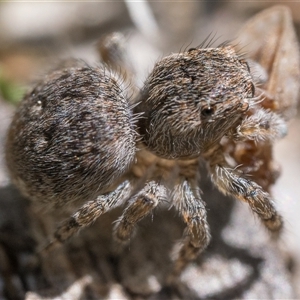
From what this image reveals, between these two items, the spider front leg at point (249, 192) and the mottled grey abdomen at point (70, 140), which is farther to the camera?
the spider front leg at point (249, 192)

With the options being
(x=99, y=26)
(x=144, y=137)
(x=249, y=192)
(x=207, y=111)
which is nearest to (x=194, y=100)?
(x=207, y=111)

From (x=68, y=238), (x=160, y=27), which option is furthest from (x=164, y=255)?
(x=160, y=27)

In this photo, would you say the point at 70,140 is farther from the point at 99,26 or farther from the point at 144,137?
the point at 99,26

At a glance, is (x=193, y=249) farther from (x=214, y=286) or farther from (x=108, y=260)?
(x=108, y=260)

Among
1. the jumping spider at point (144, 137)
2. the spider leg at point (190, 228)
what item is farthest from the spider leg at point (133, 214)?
the spider leg at point (190, 228)

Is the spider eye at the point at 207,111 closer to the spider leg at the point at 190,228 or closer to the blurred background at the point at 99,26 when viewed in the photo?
the spider leg at the point at 190,228

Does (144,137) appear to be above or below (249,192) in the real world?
above
